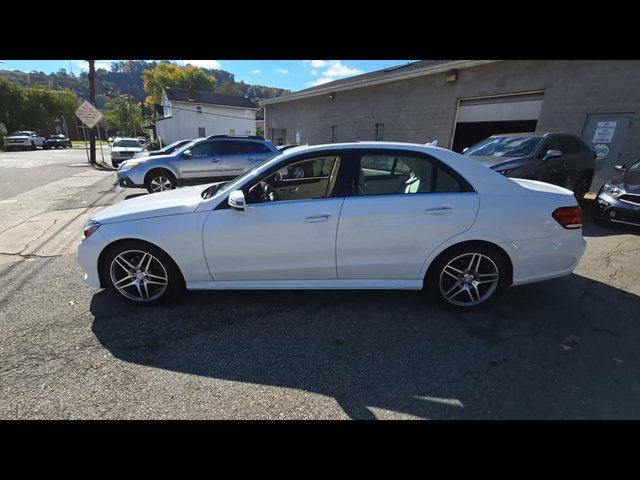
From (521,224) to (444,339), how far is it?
51.3 inches

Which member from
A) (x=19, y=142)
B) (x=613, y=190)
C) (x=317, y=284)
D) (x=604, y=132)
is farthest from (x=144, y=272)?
(x=19, y=142)

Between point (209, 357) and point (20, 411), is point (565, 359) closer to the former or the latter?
point (209, 357)

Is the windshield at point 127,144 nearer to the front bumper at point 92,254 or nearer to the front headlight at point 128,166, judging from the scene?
the front headlight at point 128,166

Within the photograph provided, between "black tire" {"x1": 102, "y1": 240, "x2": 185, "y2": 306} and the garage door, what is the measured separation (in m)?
11.9

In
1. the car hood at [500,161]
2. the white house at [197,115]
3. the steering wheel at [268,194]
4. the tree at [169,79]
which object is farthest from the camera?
the tree at [169,79]

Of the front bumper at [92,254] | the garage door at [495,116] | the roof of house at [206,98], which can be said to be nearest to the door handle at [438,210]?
the front bumper at [92,254]

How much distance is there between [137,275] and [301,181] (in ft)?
6.93

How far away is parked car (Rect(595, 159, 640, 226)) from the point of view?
5.14 metres

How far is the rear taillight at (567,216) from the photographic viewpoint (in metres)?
2.80

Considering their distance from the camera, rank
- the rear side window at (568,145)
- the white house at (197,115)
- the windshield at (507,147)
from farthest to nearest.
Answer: the white house at (197,115) < the rear side window at (568,145) < the windshield at (507,147)

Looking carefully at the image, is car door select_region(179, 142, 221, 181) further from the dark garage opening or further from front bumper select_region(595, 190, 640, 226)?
the dark garage opening

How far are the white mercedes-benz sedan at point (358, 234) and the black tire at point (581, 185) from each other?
550cm

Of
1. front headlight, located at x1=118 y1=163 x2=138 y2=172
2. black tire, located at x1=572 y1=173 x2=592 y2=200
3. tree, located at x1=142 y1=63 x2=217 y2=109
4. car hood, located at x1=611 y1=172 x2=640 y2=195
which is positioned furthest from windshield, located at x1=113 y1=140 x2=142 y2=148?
tree, located at x1=142 y1=63 x2=217 y2=109
